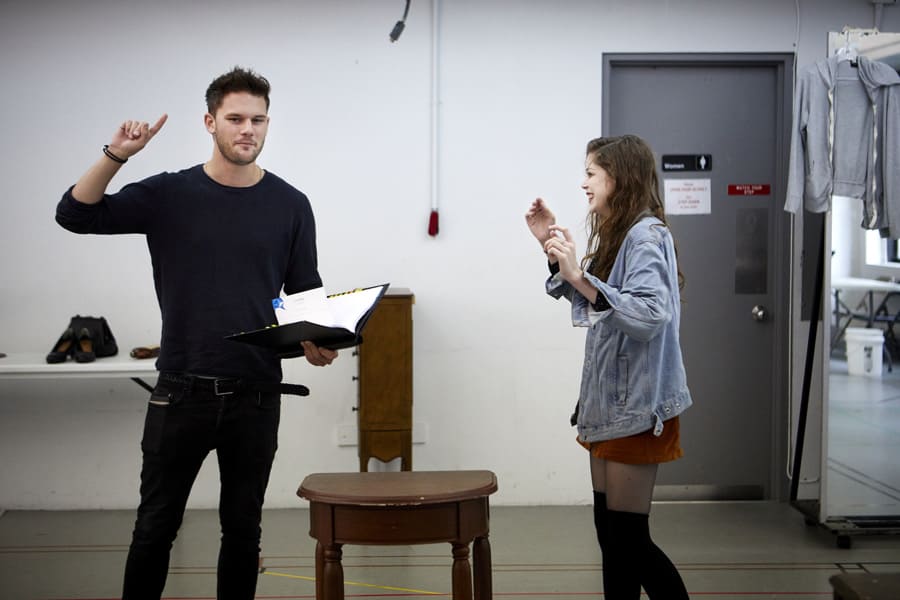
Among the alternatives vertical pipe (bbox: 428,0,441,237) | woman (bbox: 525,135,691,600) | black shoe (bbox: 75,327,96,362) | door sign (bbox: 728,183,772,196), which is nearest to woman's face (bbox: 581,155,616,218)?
woman (bbox: 525,135,691,600)

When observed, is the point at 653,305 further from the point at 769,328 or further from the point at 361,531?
the point at 769,328

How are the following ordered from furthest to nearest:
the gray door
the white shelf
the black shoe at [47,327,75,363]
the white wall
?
the gray door < the white wall < the black shoe at [47,327,75,363] < the white shelf

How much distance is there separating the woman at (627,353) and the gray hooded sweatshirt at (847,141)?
A: 6.28 ft

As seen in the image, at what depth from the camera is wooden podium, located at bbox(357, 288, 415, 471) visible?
13.9ft

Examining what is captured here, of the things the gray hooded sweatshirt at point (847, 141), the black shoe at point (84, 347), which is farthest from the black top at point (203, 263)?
the gray hooded sweatshirt at point (847, 141)

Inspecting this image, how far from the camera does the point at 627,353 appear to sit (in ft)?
8.38

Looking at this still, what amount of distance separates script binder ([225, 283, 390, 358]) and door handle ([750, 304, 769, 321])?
2891mm

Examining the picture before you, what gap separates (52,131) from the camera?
4695mm

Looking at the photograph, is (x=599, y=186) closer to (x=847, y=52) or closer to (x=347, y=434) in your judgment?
(x=847, y=52)

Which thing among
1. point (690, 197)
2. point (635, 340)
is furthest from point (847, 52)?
point (635, 340)

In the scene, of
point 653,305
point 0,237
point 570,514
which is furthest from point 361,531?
point 0,237

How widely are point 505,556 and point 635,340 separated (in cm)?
185

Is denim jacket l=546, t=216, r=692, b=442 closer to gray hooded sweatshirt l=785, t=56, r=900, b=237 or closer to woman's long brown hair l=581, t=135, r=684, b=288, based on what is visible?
woman's long brown hair l=581, t=135, r=684, b=288

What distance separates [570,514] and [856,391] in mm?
1424
